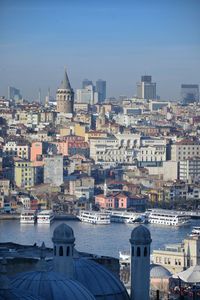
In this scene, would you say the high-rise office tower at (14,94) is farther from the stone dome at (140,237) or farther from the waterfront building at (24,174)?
the stone dome at (140,237)

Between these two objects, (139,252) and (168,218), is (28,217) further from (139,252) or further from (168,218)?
(139,252)

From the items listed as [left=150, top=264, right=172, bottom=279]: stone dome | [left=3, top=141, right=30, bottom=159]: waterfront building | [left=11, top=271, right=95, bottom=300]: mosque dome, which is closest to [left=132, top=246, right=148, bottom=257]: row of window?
[left=11, top=271, right=95, bottom=300]: mosque dome

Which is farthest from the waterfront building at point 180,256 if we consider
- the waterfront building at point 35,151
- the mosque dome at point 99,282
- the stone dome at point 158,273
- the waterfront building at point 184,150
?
the waterfront building at point 184,150

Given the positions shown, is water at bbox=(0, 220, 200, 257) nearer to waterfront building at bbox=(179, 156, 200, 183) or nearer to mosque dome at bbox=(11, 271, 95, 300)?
waterfront building at bbox=(179, 156, 200, 183)

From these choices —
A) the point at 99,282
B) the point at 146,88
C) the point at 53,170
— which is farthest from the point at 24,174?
the point at 146,88

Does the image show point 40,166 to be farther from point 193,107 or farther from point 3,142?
point 193,107

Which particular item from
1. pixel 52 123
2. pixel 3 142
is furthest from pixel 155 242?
pixel 52 123
